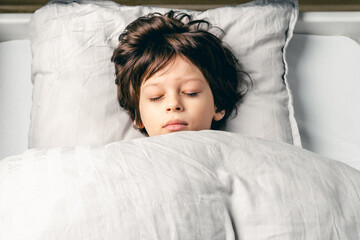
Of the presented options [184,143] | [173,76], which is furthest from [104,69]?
[184,143]

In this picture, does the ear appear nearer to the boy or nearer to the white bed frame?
the boy

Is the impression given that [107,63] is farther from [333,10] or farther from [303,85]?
[333,10]

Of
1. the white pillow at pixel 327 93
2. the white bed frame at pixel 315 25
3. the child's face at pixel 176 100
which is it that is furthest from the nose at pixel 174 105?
the white bed frame at pixel 315 25

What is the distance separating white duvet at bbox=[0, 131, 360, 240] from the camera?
664 millimetres

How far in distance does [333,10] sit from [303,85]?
37cm

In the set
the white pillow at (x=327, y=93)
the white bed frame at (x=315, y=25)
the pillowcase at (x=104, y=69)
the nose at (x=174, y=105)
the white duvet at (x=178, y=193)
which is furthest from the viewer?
the white bed frame at (x=315, y=25)

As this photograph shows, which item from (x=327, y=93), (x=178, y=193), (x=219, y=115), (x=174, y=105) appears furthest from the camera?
(x=327, y=93)

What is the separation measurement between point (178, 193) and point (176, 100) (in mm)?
275

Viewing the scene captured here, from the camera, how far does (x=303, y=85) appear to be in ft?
3.96

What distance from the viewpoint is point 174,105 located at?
92cm

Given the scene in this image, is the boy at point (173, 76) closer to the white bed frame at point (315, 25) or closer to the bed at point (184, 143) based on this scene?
the bed at point (184, 143)

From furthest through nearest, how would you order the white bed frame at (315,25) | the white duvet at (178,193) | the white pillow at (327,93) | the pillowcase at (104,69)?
1. the white bed frame at (315,25)
2. the white pillow at (327,93)
3. the pillowcase at (104,69)
4. the white duvet at (178,193)

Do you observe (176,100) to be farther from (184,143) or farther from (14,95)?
(14,95)

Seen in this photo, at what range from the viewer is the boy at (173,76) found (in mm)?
947
